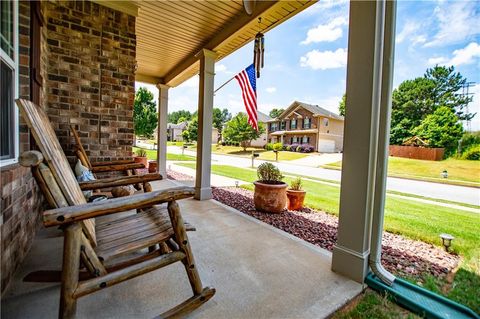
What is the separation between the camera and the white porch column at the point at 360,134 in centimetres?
163

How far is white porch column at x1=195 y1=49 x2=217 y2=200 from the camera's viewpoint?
3.87 metres

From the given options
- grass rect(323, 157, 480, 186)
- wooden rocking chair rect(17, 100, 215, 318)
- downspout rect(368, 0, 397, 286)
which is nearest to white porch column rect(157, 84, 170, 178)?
wooden rocking chair rect(17, 100, 215, 318)

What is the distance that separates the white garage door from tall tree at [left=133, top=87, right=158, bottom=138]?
16.2 m

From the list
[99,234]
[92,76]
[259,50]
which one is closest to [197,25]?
[259,50]

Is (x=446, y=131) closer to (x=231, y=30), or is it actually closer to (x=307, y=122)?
(x=231, y=30)

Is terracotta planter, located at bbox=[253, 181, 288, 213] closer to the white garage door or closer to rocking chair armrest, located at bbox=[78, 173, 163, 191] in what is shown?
rocking chair armrest, located at bbox=[78, 173, 163, 191]

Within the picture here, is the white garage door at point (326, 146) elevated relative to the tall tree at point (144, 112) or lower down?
lower down

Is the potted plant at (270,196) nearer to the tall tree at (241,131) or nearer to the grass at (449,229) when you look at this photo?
the grass at (449,229)

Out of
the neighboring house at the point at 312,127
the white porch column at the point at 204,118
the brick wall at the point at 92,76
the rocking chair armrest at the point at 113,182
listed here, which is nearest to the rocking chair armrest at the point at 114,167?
the rocking chair armrest at the point at 113,182

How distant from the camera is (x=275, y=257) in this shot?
2.06m

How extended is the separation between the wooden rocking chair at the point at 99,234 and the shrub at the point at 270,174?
2.33m

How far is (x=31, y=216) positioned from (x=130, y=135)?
147 cm

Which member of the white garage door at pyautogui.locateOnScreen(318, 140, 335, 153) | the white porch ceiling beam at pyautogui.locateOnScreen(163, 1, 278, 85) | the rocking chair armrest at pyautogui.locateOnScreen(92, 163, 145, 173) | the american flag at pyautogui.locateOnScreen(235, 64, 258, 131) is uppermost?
the white porch ceiling beam at pyautogui.locateOnScreen(163, 1, 278, 85)

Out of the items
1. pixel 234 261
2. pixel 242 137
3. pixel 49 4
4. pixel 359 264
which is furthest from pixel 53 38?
pixel 242 137
